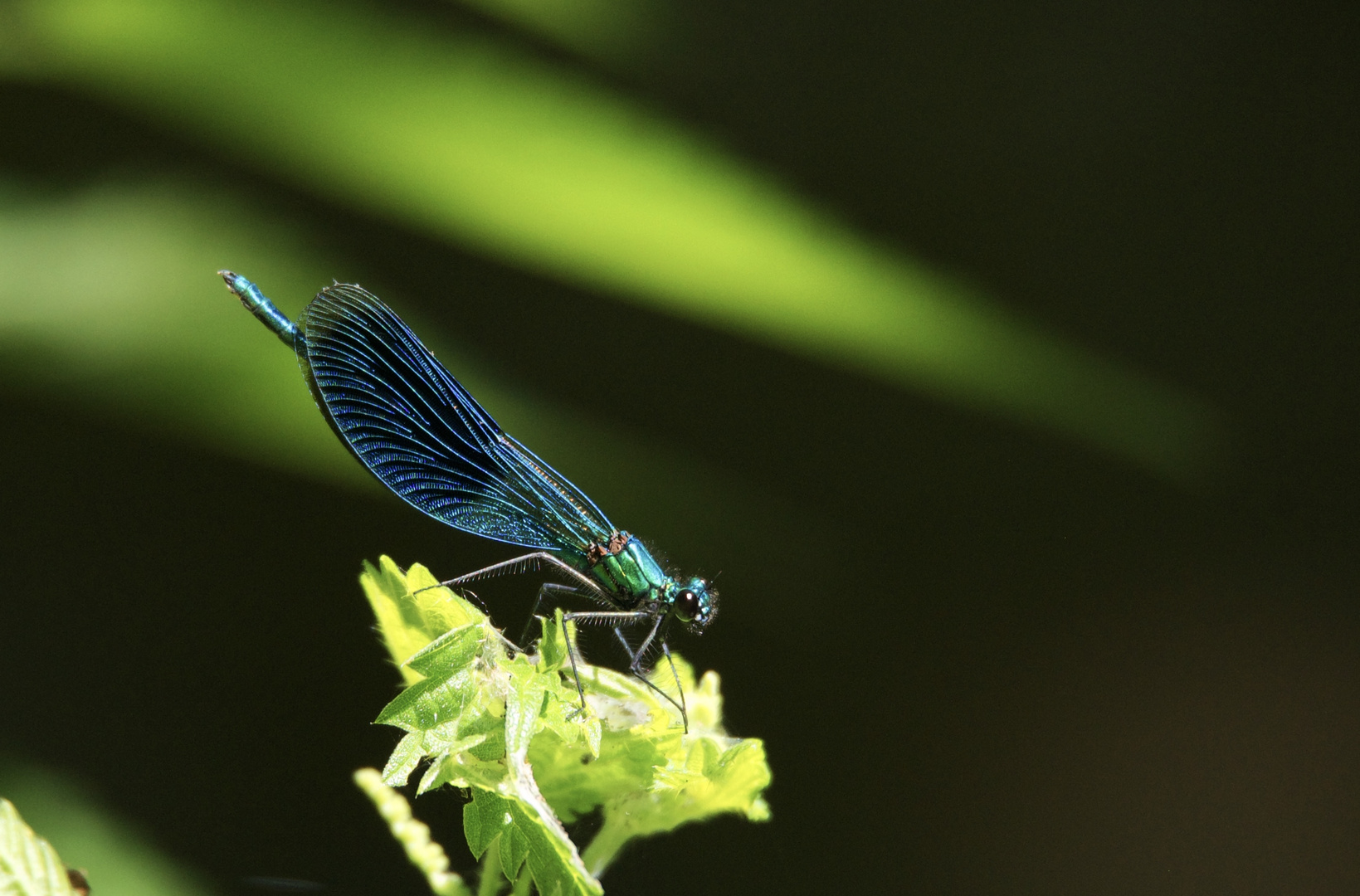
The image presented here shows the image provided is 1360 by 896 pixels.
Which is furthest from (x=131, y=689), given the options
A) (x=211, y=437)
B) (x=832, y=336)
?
(x=832, y=336)

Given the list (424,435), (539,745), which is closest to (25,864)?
(539,745)

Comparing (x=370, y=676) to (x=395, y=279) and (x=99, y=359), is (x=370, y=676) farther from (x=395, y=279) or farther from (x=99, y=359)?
(x=395, y=279)

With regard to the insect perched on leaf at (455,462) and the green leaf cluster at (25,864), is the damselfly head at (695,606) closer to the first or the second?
the insect perched on leaf at (455,462)

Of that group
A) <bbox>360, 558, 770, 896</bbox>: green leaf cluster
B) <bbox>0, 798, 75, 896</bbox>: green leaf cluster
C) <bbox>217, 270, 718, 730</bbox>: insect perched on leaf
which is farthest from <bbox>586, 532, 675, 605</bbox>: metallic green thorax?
<bbox>0, 798, 75, 896</bbox>: green leaf cluster

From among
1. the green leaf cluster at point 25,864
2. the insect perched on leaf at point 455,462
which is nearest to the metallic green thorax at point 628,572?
the insect perched on leaf at point 455,462

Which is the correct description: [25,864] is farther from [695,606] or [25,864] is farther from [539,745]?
[695,606]

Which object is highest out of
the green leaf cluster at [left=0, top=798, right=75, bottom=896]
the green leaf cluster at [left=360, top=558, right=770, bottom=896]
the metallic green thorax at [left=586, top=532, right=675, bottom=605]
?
the metallic green thorax at [left=586, top=532, right=675, bottom=605]

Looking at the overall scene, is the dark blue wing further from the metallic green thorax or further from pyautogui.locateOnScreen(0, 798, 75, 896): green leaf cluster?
pyautogui.locateOnScreen(0, 798, 75, 896): green leaf cluster
